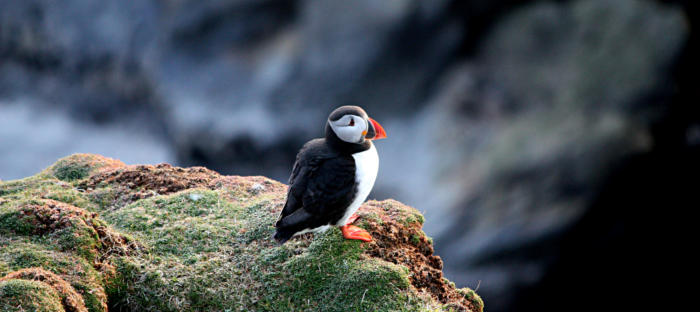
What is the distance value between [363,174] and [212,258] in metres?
1.72

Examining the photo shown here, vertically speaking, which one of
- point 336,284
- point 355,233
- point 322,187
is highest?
point 322,187

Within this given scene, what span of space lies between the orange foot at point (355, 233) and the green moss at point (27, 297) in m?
2.59

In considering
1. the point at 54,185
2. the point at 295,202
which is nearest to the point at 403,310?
the point at 295,202

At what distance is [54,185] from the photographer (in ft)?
22.9

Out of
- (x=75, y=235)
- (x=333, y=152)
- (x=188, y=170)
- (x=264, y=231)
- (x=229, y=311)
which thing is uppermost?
(x=188, y=170)

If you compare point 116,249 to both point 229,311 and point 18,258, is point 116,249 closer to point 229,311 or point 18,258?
point 18,258

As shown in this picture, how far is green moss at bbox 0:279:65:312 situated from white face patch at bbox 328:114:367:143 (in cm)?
275

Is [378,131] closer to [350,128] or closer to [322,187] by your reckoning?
[350,128]

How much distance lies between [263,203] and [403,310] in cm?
224

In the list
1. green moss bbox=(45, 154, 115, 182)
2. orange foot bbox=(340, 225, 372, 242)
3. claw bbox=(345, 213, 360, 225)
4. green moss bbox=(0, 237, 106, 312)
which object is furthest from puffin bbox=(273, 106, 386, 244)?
green moss bbox=(45, 154, 115, 182)

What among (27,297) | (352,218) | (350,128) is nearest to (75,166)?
(27,297)

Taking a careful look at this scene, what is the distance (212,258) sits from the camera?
5492mm

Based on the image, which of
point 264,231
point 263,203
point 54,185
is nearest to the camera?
point 264,231

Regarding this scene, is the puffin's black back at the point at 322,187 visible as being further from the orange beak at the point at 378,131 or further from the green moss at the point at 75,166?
the green moss at the point at 75,166
